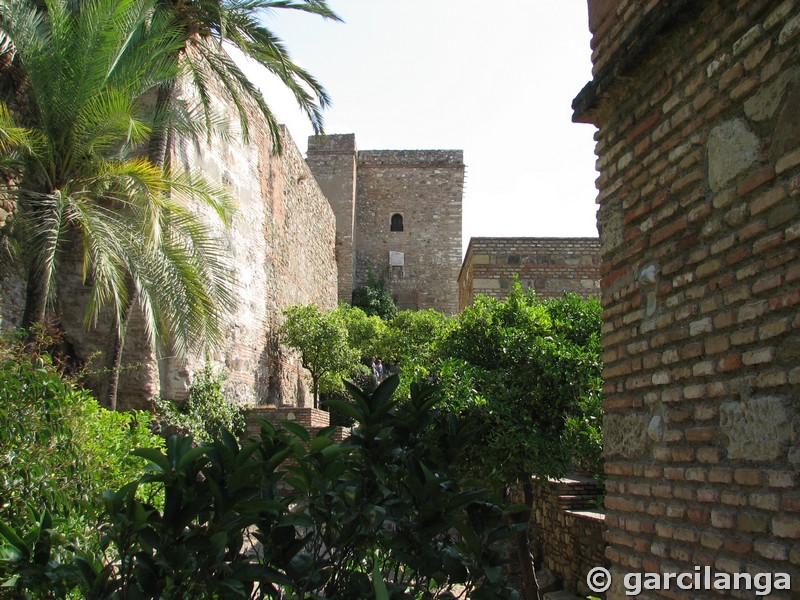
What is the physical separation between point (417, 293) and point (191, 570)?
27.9 m

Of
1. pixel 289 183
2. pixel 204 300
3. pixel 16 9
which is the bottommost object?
pixel 204 300

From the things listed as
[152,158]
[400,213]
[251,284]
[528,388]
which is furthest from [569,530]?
[400,213]

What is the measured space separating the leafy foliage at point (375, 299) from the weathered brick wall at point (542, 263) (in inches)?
612

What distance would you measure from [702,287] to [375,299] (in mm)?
25538

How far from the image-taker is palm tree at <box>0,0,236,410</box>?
6918mm

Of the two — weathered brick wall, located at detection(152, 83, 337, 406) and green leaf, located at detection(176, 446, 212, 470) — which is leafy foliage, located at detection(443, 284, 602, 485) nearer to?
green leaf, located at detection(176, 446, 212, 470)

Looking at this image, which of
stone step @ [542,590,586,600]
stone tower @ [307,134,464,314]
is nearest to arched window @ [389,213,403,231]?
stone tower @ [307,134,464,314]

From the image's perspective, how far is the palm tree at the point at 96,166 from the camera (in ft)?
22.7

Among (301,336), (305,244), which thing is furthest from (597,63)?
(305,244)

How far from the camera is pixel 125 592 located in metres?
1.84

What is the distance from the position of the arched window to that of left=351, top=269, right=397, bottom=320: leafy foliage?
8.39 ft

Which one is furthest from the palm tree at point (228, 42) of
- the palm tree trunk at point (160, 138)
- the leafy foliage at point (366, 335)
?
the leafy foliage at point (366, 335)

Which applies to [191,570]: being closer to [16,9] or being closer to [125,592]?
[125,592]

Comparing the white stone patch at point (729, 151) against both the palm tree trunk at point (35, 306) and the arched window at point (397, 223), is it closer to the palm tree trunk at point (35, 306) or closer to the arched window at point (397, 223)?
the palm tree trunk at point (35, 306)
